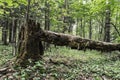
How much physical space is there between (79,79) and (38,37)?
2.84 metres

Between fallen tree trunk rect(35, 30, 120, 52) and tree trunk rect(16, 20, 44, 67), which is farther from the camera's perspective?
fallen tree trunk rect(35, 30, 120, 52)

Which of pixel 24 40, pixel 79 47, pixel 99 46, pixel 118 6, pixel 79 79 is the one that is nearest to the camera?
pixel 79 79

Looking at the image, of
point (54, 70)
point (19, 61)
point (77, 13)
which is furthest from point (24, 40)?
point (77, 13)

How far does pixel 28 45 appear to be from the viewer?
26.0ft

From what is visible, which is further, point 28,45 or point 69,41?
point 69,41

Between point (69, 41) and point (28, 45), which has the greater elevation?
point (69, 41)

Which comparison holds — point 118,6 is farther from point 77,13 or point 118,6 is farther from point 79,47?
point 77,13

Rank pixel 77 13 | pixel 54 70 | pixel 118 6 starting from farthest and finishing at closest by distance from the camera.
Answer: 1. pixel 77 13
2. pixel 118 6
3. pixel 54 70

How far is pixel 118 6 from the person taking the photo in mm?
12453

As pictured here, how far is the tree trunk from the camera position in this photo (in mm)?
7777

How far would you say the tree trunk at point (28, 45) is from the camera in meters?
7.78

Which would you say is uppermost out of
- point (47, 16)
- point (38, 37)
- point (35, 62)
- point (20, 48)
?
point (47, 16)

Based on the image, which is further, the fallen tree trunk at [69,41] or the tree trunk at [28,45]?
the fallen tree trunk at [69,41]

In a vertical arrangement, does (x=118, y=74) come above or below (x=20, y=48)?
below
